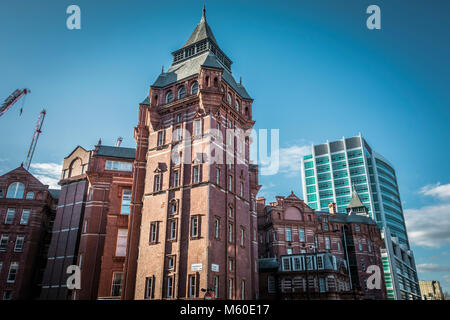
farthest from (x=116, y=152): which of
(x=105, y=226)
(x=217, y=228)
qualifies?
(x=217, y=228)

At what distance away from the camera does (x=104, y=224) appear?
48844mm

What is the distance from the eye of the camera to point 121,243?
4503 cm

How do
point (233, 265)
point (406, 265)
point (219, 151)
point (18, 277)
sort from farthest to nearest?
point (406, 265)
point (18, 277)
point (219, 151)
point (233, 265)

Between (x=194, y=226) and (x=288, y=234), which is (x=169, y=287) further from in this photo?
(x=288, y=234)

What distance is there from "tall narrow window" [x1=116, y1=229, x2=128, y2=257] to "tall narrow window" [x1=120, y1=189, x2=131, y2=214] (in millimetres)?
2817

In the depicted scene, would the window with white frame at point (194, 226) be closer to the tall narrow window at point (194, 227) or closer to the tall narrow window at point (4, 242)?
the tall narrow window at point (194, 227)

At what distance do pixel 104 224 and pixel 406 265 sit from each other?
108402 millimetres

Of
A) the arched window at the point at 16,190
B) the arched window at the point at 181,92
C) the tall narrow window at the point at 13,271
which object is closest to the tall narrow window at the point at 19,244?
the tall narrow window at the point at 13,271

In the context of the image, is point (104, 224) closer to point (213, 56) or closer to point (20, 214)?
point (20, 214)

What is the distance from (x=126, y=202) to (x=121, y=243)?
594 cm

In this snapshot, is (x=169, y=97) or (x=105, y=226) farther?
(x=105, y=226)

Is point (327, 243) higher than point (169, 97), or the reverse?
point (169, 97)

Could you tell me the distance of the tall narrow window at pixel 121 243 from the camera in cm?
4441

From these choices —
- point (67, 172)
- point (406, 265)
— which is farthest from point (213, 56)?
point (406, 265)
